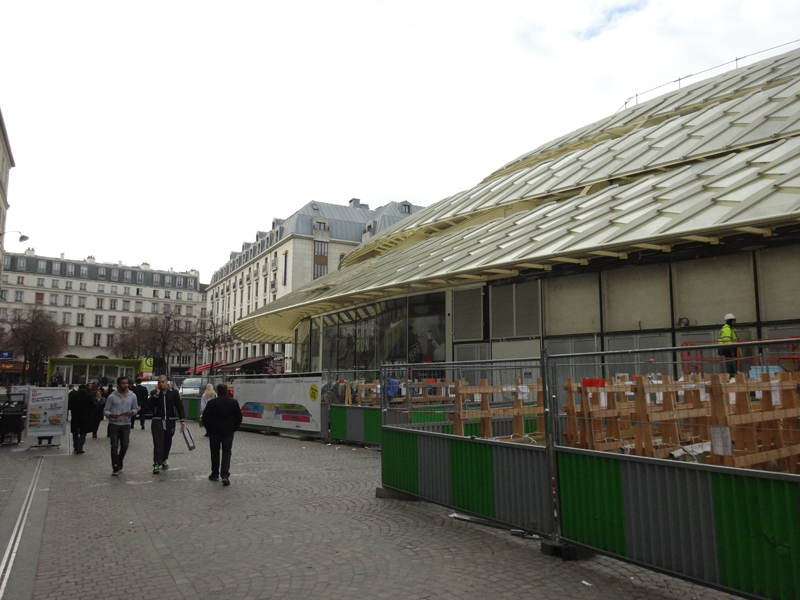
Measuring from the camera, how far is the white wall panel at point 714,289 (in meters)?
14.4

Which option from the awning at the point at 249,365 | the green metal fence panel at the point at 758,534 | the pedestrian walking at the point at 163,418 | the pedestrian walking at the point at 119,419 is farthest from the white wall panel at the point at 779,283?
the awning at the point at 249,365

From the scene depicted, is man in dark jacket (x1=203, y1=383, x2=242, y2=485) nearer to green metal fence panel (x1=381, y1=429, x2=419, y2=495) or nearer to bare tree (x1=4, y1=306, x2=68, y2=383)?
green metal fence panel (x1=381, y1=429, x2=419, y2=495)

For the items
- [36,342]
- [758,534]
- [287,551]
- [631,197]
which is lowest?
[287,551]

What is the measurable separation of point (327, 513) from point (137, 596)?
3128 mm

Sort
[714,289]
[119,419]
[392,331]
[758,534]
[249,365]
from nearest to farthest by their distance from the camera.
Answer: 1. [758,534]
2. [119,419]
3. [714,289]
4. [392,331]
5. [249,365]

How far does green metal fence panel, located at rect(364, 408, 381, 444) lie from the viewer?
49.4 feet

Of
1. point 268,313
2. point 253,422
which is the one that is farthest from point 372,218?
point 253,422

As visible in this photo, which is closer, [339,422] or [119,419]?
[119,419]

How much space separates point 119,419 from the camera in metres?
11.5

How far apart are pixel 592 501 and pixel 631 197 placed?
14457 millimetres

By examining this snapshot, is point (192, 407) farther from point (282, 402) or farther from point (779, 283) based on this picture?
point (779, 283)

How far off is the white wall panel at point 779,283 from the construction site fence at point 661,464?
9442mm

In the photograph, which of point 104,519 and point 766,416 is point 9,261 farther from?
point 766,416

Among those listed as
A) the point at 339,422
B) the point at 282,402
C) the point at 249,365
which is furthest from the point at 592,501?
the point at 249,365
